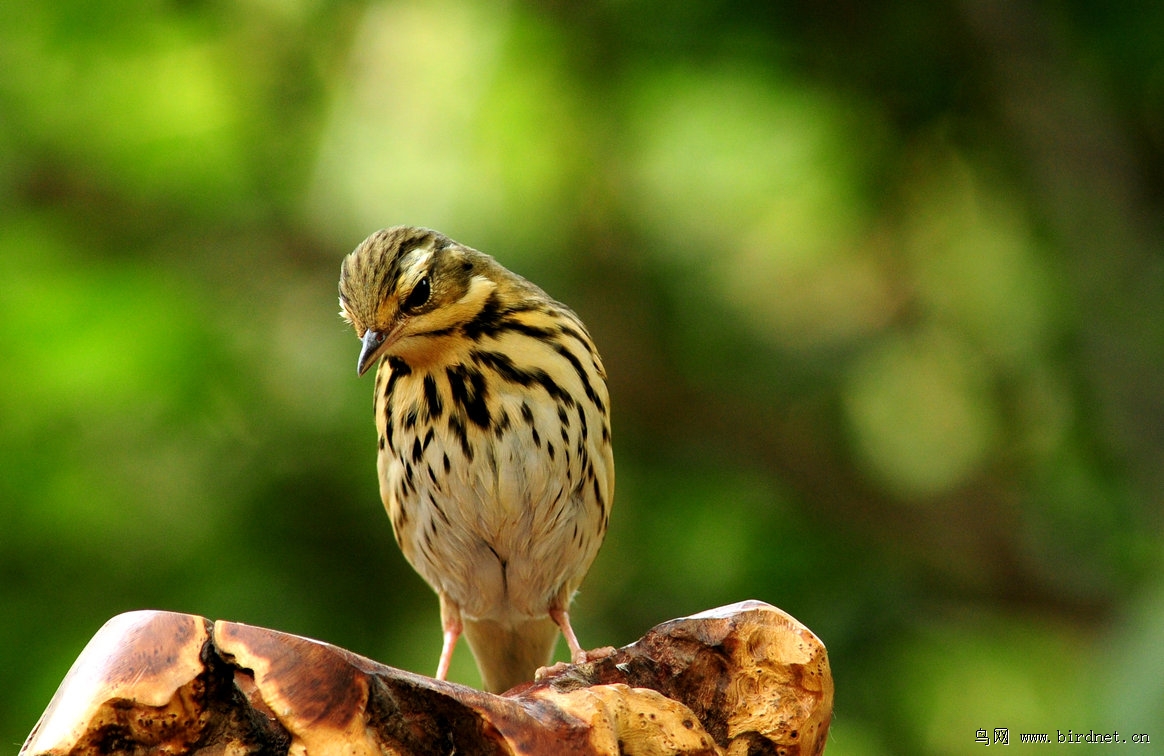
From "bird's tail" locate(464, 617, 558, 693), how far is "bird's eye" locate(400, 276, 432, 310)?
1748 millimetres

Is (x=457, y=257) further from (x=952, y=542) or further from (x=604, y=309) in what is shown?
(x=952, y=542)


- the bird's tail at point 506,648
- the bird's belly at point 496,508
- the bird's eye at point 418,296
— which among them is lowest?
the bird's tail at point 506,648

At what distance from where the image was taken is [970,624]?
7.67m

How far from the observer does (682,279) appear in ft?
25.3

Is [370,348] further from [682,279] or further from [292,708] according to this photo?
[682,279]

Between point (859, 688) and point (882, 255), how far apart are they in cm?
249

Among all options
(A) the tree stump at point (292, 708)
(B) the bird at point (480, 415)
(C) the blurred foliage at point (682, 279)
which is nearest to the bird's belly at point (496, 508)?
(B) the bird at point (480, 415)

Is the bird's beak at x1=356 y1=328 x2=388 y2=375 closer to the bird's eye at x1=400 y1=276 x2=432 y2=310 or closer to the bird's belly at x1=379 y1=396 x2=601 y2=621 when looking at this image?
the bird's eye at x1=400 y1=276 x2=432 y2=310

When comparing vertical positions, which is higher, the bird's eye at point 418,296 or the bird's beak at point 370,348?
the bird's eye at point 418,296

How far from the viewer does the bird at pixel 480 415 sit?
174 inches

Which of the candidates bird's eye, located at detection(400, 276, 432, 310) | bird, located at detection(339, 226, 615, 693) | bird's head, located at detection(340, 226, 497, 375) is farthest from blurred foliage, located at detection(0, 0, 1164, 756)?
bird's eye, located at detection(400, 276, 432, 310)

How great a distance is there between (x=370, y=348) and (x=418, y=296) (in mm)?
276

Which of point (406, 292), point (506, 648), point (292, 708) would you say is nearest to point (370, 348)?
point (406, 292)

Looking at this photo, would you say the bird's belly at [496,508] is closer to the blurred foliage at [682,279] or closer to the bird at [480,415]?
the bird at [480,415]
